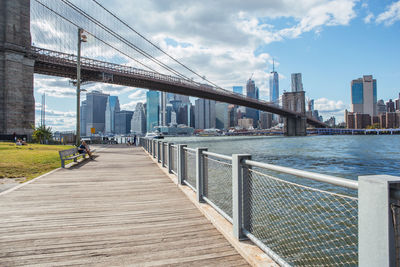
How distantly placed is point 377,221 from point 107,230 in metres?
2.91

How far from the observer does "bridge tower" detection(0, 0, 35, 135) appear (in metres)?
26.9

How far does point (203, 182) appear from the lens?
14.2 ft

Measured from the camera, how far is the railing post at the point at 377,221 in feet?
4.36

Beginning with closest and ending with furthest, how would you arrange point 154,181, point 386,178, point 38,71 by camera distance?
point 386,178 < point 154,181 < point 38,71

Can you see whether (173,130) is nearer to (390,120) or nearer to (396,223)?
(390,120)

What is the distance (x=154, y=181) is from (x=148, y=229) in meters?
3.56

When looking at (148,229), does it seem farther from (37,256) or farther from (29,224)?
(29,224)

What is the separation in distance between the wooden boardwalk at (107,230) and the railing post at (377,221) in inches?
50.8

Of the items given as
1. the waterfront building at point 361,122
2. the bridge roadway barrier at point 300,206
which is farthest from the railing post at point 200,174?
the waterfront building at point 361,122

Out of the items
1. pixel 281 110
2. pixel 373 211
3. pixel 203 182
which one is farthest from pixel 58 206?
pixel 281 110

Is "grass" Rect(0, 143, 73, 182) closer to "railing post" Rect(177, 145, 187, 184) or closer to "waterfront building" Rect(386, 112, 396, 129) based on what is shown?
"railing post" Rect(177, 145, 187, 184)

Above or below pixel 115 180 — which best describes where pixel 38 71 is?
above

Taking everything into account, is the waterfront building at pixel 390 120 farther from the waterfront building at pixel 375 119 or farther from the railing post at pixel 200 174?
the railing post at pixel 200 174

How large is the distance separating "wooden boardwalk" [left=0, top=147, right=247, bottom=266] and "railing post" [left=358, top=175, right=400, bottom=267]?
50.8 inches
